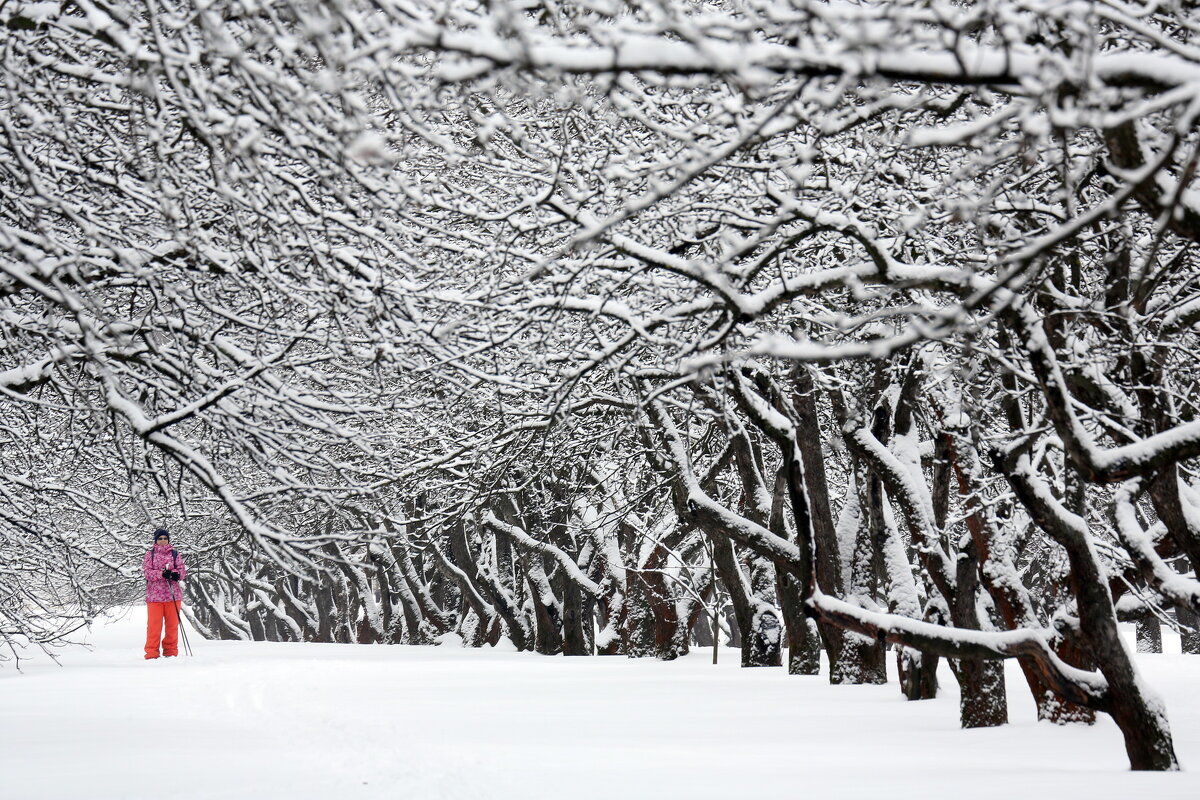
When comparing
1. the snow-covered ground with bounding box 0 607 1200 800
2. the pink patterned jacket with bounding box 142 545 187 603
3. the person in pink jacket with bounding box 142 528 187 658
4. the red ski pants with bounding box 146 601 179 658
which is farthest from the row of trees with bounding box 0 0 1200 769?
the red ski pants with bounding box 146 601 179 658

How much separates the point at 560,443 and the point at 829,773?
267 inches

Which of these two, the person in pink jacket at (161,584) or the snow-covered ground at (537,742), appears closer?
the snow-covered ground at (537,742)

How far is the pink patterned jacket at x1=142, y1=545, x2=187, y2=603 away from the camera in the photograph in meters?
18.2

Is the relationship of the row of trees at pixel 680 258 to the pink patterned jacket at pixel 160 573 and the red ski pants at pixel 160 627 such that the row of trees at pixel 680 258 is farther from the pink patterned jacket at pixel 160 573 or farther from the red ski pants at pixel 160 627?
the red ski pants at pixel 160 627

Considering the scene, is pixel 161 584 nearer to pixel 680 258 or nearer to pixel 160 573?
pixel 160 573

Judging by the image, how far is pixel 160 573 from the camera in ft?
60.3

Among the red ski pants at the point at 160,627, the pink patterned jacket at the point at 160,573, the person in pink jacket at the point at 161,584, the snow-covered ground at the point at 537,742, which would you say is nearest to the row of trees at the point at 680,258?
the snow-covered ground at the point at 537,742

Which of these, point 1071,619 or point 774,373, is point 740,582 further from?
point 1071,619

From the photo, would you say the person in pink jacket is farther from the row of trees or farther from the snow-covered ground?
the row of trees

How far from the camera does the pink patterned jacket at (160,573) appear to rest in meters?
18.2

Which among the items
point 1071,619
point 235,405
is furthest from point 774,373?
point 235,405

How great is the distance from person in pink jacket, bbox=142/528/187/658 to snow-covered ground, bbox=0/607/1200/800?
325 centimetres

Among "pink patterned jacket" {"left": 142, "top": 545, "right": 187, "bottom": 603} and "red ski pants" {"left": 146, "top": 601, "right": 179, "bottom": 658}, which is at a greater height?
"pink patterned jacket" {"left": 142, "top": 545, "right": 187, "bottom": 603}

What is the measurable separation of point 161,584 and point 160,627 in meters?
1.26
